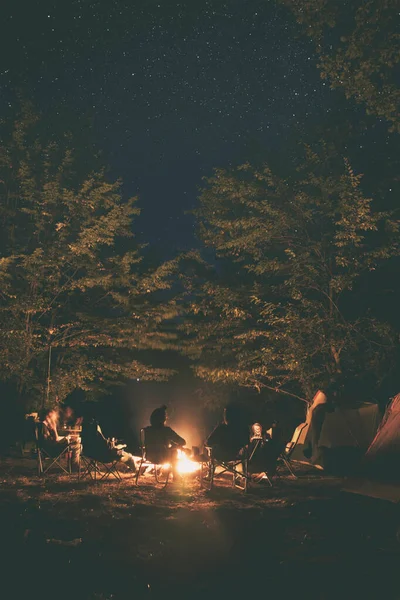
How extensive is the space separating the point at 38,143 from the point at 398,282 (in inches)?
442

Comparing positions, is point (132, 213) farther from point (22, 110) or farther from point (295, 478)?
point (295, 478)

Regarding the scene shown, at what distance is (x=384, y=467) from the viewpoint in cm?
798

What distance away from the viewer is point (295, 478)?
10.8 meters

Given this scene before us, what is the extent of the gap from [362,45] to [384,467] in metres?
7.68

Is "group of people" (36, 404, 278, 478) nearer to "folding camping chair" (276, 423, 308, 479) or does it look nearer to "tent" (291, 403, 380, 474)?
"folding camping chair" (276, 423, 308, 479)

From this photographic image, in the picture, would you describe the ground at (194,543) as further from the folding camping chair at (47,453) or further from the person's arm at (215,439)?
the folding camping chair at (47,453)

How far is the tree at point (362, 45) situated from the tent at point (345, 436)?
5861 millimetres

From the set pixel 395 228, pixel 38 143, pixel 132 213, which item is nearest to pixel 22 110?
pixel 38 143

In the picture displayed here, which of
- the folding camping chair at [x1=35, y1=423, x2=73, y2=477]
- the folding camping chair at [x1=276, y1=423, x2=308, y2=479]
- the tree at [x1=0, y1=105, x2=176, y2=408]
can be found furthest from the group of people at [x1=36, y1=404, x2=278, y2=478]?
the tree at [x1=0, y1=105, x2=176, y2=408]

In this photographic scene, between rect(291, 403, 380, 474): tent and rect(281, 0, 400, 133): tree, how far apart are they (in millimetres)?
5861

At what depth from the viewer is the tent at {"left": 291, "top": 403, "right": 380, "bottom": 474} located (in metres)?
12.0

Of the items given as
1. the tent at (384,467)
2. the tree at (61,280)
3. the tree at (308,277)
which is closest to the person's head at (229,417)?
the tent at (384,467)

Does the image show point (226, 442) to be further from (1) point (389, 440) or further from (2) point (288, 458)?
(1) point (389, 440)

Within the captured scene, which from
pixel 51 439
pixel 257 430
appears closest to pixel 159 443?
pixel 257 430
